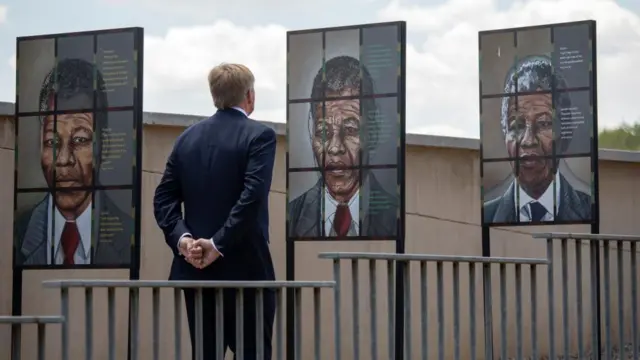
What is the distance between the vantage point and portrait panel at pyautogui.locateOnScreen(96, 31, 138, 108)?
288 inches

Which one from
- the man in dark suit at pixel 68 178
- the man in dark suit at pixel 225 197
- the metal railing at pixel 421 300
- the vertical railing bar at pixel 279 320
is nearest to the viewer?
the vertical railing bar at pixel 279 320

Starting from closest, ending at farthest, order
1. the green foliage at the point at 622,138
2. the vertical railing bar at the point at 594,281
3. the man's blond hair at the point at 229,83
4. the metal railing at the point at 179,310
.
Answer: the metal railing at the point at 179,310 → the man's blond hair at the point at 229,83 → the vertical railing bar at the point at 594,281 → the green foliage at the point at 622,138

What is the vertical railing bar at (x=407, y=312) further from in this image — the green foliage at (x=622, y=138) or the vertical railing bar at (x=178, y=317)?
the green foliage at (x=622, y=138)

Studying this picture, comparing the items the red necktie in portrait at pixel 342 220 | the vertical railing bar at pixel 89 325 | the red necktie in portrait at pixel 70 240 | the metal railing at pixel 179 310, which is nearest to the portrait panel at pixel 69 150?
the red necktie in portrait at pixel 70 240

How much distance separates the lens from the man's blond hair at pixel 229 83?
15.5 ft

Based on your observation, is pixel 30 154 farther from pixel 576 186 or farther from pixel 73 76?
pixel 576 186

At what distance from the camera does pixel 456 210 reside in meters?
10.1

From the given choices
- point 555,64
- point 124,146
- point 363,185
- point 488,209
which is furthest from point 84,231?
point 555,64

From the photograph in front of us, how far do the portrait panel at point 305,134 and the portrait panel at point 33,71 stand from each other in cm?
157

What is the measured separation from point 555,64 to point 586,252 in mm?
3246

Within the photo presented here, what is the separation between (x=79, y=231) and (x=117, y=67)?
3.44 ft

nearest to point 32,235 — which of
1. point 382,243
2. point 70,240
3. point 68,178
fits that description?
point 70,240

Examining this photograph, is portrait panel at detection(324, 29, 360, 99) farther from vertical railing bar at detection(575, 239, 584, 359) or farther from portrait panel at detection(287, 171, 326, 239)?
vertical railing bar at detection(575, 239, 584, 359)

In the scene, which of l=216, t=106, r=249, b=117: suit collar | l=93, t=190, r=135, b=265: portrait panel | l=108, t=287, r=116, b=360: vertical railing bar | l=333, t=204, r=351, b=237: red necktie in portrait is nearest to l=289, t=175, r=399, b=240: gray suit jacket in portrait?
l=333, t=204, r=351, b=237: red necktie in portrait
